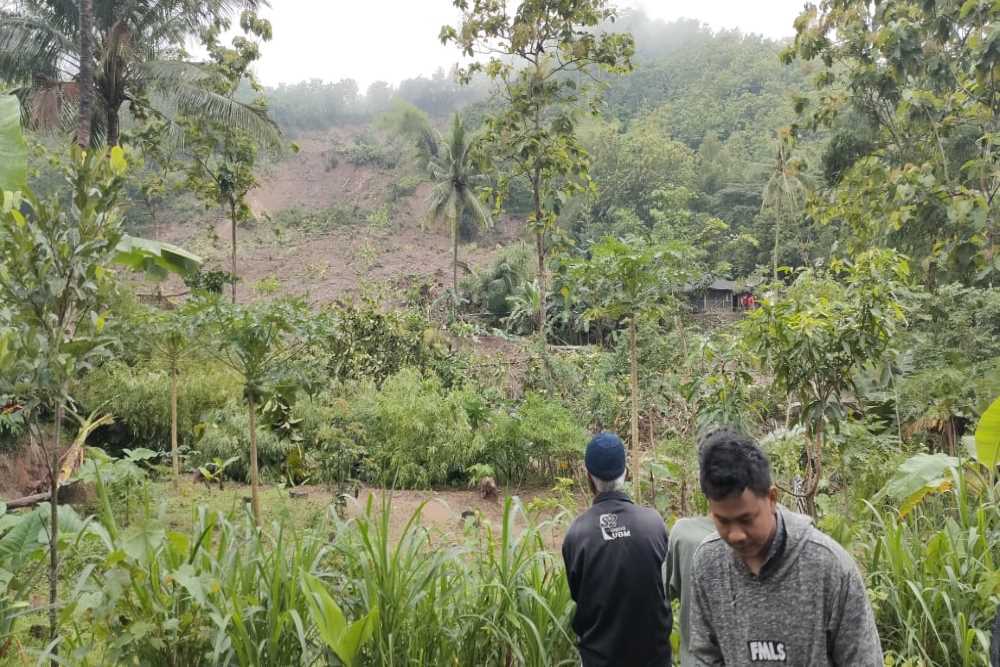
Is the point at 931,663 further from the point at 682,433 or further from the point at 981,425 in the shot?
the point at 682,433

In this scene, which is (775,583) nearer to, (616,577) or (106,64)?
(616,577)

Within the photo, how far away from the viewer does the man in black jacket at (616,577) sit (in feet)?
7.84

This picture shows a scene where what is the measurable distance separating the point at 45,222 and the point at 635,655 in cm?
254

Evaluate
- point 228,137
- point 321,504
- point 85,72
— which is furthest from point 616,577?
point 228,137

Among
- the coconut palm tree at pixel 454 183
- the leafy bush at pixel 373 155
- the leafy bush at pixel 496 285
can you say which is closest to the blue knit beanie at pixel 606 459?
the coconut palm tree at pixel 454 183

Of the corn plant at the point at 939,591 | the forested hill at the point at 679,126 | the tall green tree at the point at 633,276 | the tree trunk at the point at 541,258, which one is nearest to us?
the corn plant at the point at 939,591

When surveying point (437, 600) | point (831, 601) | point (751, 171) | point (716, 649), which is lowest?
point (437, 600)

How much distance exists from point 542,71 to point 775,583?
33.6ft

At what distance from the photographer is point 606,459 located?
250 cm

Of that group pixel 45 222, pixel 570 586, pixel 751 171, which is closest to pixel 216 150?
pixel 45 222

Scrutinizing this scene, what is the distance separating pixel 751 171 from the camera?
34.2 meters

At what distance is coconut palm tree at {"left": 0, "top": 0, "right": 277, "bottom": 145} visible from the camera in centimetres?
1119

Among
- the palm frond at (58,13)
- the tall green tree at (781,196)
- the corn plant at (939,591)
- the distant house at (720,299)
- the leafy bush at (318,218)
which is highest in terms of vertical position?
the leafy bush at (318,218)

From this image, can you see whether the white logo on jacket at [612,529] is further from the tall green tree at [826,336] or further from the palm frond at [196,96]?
A: the palm frond at [196,96]
